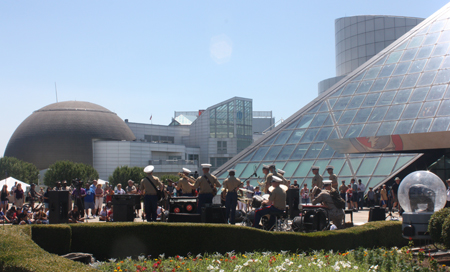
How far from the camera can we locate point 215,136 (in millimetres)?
84750

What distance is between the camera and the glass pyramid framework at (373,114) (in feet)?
80.5

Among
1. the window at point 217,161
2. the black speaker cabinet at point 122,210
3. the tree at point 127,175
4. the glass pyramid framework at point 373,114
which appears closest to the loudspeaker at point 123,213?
the black speaker cabinet at point 122,210

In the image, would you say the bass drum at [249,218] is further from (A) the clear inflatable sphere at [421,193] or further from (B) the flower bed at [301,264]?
(A) the clear inflatable sphere at [421,193]

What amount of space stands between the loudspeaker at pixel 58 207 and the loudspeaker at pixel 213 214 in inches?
154

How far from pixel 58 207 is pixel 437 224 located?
31.8ft

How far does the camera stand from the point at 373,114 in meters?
26.8

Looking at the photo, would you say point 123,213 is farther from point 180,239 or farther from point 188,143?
point 188,143

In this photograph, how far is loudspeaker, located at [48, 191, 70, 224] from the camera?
13.4 metres

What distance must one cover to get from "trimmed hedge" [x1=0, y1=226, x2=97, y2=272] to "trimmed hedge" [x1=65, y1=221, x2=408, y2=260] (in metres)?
3.00

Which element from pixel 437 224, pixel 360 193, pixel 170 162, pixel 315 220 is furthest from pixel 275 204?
pixel 170 162

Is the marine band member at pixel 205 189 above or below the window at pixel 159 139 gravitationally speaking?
below

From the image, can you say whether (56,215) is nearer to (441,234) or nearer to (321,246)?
(321,246)

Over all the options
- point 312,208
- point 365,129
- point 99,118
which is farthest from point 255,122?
point 312,208

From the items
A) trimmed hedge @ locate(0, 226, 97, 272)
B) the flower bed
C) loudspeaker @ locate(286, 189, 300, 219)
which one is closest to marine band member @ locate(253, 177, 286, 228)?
loudspeaker @ locate(286, 189, 300, 219)
